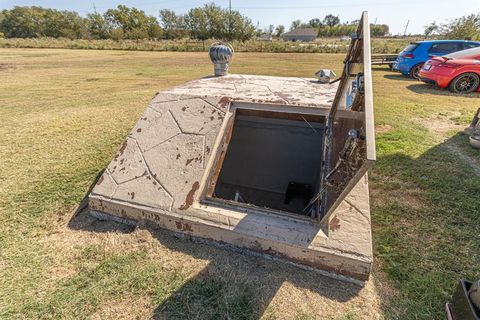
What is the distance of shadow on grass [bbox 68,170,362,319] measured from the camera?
1.80m

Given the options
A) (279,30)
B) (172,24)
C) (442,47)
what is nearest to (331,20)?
(279,30)

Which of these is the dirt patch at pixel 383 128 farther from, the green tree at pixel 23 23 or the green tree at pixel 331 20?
the green tree at pixel 331 20

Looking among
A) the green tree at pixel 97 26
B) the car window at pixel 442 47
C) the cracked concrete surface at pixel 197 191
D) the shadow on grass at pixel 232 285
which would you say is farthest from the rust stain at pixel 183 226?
the green tree at pixel 97 26

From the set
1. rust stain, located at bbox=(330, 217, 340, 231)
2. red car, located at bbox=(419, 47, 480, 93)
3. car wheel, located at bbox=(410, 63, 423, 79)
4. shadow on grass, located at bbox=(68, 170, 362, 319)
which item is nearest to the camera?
shadow on grass, located at bbox=(68, 170, 362, 319)

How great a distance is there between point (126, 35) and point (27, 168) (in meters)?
58.8

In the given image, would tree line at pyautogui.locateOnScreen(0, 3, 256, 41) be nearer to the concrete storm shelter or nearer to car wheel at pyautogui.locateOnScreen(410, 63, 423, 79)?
car wheel at pyautogui.locateOnScreen(410, 63, 423, 79)

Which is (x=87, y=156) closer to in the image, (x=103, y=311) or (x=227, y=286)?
(x=103, y=311)

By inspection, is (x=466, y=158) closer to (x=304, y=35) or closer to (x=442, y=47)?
(x=442, y=47)

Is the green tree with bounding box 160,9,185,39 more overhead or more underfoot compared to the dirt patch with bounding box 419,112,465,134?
more overhead

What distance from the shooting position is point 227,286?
1.95 metres

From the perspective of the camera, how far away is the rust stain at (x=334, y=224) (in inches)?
79.5

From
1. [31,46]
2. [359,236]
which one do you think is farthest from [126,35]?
[359,236]

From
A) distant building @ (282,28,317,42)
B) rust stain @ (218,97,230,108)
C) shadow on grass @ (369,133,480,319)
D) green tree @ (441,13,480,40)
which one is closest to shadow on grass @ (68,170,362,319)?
shadow on grass @ (369,133,480,319)

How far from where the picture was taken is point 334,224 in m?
2.04
